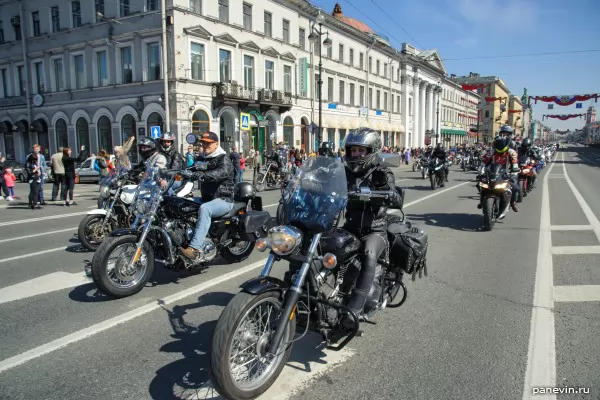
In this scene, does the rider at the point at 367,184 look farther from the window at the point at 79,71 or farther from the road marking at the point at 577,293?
the window at the point at 79,71

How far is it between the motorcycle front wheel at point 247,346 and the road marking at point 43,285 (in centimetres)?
331

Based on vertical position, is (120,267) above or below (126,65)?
below

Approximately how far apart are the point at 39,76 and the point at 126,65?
30.8 feet

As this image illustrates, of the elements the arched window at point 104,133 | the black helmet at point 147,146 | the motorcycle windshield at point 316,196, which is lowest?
the motorcycle windshield at point 316,196

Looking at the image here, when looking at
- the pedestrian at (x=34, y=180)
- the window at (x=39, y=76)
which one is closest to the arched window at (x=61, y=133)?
the window at (x=39, y=76)

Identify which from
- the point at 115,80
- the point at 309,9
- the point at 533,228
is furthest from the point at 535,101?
the point at 533,228

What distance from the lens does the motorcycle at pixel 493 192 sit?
8648 mm

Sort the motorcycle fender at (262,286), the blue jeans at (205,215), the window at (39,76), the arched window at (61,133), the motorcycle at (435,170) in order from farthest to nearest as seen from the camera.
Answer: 1. the window at (39,76)
2. the arched window at (61,133)
3. the motorcycle at (435,170)
4. the blue jeans at (205,215)
5. the motorcycle fender at (262,286)

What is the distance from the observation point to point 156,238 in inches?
203

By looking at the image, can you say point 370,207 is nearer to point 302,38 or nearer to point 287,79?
point 287,79

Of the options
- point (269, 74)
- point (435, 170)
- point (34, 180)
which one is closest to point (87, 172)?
point (34, 180)

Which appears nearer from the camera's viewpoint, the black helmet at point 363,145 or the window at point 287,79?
the black helmet at point 363,145

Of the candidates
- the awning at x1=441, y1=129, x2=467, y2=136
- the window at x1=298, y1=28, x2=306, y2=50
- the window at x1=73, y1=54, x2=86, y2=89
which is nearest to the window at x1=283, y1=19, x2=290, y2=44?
the window at x1=298, y1=28, x2=306, y2=50

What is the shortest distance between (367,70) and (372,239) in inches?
1890
